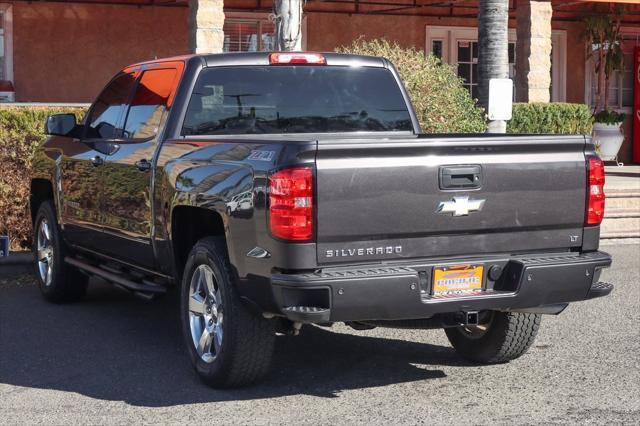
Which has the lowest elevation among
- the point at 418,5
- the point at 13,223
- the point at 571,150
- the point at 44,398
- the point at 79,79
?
the point at 44,398

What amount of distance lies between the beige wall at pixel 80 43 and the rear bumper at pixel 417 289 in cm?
1332

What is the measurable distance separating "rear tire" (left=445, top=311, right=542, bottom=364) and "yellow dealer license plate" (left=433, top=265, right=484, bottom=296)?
90 cm

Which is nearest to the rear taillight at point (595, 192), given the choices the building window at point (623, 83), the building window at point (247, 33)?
the building window at point (247, 33)

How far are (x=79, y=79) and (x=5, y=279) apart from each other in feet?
28.4

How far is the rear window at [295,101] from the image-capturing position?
691 centimetres

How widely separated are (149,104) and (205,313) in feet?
5.80

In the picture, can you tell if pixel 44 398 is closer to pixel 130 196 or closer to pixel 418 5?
pixel 130 196

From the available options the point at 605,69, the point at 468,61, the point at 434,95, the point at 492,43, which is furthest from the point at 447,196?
the point at 605,69

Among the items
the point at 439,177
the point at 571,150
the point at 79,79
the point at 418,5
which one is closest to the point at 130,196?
the point at 439,177

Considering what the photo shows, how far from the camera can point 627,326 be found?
788 cm

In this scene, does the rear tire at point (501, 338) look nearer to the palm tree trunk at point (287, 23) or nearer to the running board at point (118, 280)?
the running board at point (118, 280)

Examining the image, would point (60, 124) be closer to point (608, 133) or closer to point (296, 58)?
point (296, 58)

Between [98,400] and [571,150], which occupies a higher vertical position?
[571,150]

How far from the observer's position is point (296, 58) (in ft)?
23.5
